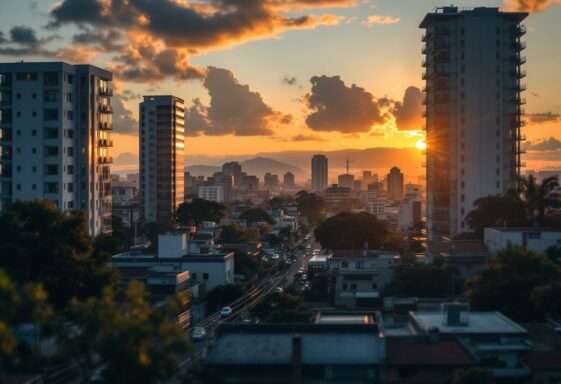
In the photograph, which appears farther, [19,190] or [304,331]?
[19,190]

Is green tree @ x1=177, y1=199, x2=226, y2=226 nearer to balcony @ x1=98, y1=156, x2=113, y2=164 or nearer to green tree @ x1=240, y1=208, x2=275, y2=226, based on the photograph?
green tree @ x1=240, y1=208, x2=275, y2=226

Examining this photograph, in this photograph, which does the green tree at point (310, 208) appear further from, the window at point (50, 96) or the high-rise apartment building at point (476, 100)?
the window at point (50, 96)

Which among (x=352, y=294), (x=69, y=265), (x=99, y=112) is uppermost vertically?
(x=99, y=112)

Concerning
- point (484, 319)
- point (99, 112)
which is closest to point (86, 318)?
point (484, 319)

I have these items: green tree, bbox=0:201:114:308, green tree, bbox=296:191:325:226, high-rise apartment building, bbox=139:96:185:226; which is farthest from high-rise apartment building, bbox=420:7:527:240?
green tree, bbox=296:191:325:226

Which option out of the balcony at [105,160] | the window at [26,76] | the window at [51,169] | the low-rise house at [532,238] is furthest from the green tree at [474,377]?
the balcony at [105,160]

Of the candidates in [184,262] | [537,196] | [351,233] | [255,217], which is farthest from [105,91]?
[255,217]

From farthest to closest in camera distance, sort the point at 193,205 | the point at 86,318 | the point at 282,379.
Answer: the point at 193,205 → the point at 282,379 → the point at 86,318

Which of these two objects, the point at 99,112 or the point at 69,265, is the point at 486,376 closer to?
the point at 69,265
